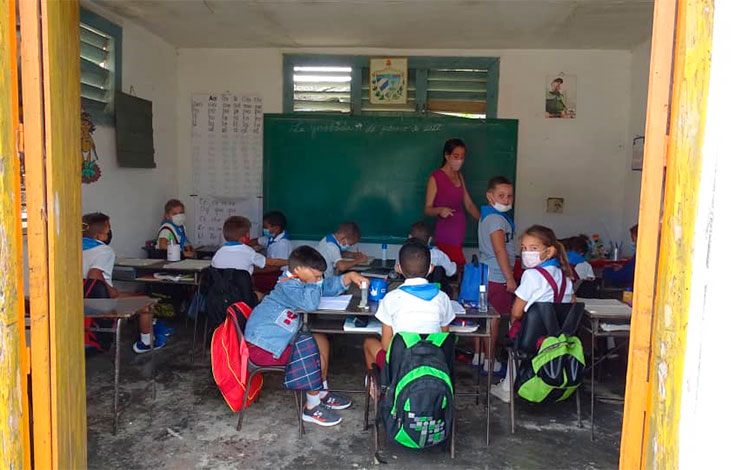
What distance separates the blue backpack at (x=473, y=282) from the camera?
3.44 metres

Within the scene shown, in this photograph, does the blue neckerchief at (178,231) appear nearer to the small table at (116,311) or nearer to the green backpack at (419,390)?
the small table at (116,311)

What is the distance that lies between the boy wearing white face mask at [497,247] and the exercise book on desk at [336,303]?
38.7 inches

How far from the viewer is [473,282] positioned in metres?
3.47

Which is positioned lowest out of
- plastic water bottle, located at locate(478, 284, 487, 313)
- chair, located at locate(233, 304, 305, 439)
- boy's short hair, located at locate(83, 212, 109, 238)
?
chair, located at locate(233, 304, 305, 439)

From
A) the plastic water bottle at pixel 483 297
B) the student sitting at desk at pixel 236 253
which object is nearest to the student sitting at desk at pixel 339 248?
the student sitting at desk at pixel 236 253

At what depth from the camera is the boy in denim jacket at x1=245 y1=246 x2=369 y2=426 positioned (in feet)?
10.2

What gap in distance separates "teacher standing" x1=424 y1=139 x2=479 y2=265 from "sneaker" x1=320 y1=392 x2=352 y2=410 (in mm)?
1811

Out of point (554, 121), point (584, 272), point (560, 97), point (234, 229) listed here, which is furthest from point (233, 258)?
point (560, 97)

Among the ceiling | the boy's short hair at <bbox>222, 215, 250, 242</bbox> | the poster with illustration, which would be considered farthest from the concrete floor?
the poster with illustration

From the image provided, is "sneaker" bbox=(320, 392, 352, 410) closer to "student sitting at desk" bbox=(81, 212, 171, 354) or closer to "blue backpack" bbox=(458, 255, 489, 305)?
"blue backpack" bbox=(458, 255, 489, 305)

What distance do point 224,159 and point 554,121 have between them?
3364mm

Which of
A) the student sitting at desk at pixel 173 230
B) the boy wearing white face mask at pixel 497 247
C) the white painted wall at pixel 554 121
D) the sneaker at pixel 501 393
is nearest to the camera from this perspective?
the sneaker at pixel 501 393

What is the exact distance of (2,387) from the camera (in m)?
1.65

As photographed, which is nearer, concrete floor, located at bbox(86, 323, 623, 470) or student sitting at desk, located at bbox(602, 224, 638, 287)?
concrete floor, located at bbox(86, 323, 623, 470)
